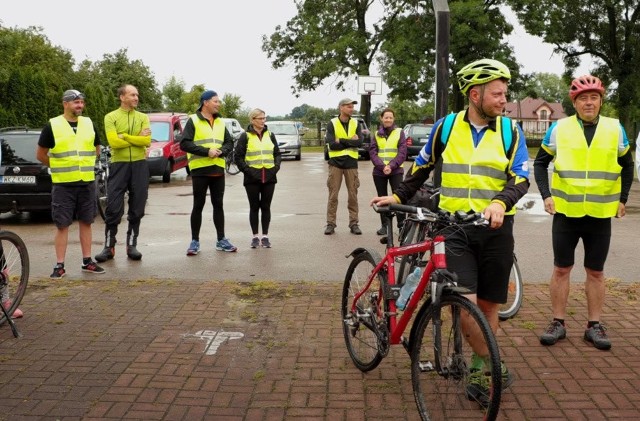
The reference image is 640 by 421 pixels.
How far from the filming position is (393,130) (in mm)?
11125

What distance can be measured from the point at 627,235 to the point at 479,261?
7.65 m

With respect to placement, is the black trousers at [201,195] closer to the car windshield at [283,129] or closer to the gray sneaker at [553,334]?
the gray sneaker at [553,334]

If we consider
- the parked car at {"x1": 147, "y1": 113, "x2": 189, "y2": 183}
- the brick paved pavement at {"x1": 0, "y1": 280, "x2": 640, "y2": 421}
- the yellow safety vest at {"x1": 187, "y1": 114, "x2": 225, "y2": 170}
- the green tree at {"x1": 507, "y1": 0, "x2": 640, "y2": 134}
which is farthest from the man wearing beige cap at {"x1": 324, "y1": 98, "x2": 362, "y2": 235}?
the green tree at {"x1": 507, "y1": 0, "x2": 640, "y2": 134}

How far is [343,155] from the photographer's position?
37.1 ft

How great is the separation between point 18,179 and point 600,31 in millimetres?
37608

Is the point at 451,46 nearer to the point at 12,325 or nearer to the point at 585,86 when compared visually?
the point at 585,86

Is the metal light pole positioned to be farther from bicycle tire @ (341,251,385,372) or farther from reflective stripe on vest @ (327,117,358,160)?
reflective stripe on vest @ (327,117,358,160)

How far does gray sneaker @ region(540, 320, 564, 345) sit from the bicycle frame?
1573 mm

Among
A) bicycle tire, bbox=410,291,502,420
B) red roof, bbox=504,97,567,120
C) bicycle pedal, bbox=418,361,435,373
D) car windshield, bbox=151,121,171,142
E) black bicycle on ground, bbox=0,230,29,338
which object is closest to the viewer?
bicycle tire, bbox=410,291,502,420

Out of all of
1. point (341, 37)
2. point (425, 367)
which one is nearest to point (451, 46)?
point (341, 37)

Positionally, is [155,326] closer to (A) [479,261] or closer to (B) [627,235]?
(A) [479,261]

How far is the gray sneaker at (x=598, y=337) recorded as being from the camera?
5543mm

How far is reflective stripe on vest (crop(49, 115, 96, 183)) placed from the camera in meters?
8.06

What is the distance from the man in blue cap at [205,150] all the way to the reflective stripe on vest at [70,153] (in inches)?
50.6
